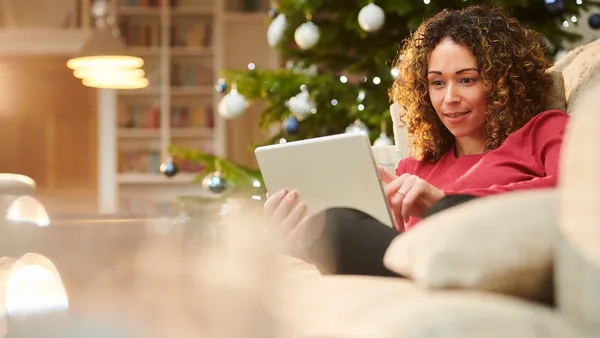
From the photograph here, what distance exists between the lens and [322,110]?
3410 mm

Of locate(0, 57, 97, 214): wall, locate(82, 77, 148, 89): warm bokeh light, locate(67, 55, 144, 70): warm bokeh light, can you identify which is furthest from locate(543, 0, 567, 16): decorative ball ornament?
locate(0, 57, 97, 214): wall

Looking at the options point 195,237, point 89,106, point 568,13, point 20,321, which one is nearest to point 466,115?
point 20,321

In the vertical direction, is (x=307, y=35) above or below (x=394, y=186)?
above

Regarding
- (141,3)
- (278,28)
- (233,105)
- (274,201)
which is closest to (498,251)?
(274,201)

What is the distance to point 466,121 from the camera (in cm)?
162

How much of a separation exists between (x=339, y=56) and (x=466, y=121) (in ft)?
6.14

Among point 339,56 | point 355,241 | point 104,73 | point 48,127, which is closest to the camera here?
point 355,241

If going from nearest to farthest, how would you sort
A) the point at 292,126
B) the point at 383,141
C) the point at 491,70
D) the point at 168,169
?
the point at 491,70, the point at 383,141, the point at 292,126, the point at 168,169

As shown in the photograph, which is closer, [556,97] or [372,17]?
[556,97]

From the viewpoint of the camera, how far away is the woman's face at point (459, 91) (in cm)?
160

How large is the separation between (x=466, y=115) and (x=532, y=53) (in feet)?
0.67

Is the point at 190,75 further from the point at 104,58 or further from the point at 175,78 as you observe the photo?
the point at 104,58

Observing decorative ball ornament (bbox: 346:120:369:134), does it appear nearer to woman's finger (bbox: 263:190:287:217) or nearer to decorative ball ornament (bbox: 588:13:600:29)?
decorative ball ornament (bbox: 588:13:600:29)

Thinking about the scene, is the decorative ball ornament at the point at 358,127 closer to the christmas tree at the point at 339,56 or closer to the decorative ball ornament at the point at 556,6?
the christmas tree at the point at 339,56
